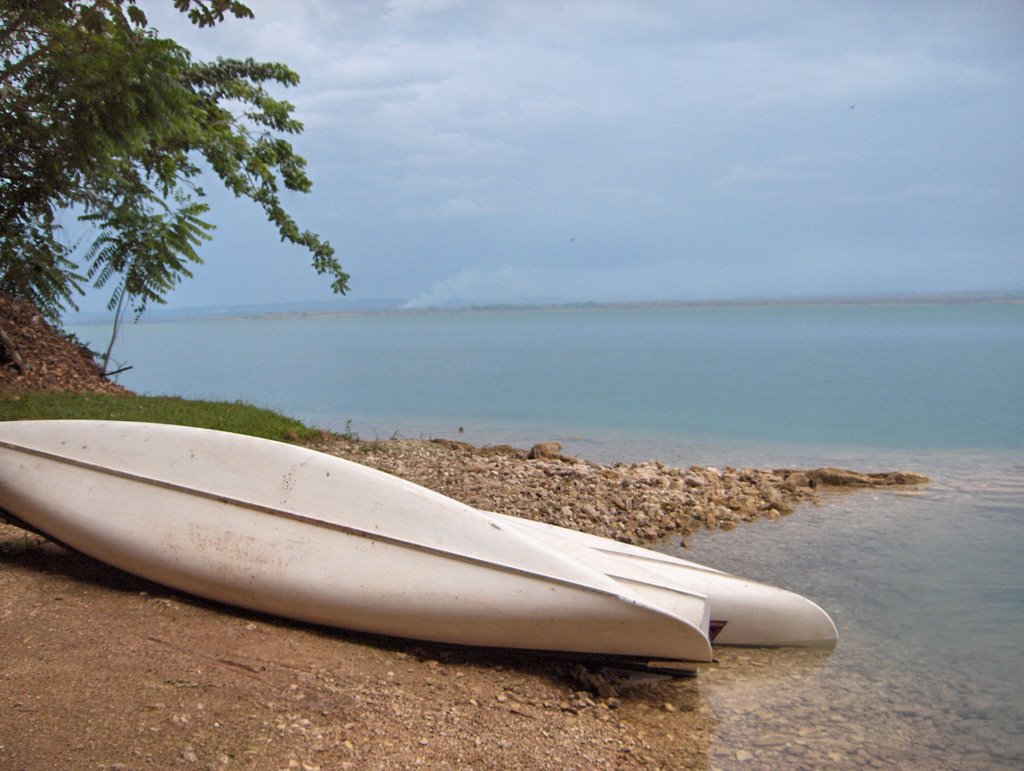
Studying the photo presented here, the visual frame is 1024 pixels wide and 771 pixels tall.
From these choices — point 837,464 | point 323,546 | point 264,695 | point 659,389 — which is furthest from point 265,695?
point 659,389

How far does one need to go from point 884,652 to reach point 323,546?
3612mm

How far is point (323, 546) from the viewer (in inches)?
180

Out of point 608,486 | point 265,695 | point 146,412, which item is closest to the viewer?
point 265,695

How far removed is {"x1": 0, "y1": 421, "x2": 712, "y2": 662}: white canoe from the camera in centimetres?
446

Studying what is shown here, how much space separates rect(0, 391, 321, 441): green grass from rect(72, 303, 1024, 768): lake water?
4.02 m

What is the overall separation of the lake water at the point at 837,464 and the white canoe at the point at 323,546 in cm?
88

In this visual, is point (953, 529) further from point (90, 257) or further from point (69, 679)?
point (90, 257)

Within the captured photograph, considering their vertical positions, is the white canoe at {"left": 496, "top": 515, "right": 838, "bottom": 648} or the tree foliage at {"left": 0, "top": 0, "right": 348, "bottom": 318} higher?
the tree foliage at {"left": 0, "top": 0, "right": 348, "bottom": 318}

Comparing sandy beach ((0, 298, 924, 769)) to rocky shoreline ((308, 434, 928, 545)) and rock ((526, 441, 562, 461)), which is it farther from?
rock ((526, 441, 562, 461))

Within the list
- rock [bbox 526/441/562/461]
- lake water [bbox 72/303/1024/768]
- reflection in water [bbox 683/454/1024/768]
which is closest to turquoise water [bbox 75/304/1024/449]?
lake water [bbox 72/303/1024/768]

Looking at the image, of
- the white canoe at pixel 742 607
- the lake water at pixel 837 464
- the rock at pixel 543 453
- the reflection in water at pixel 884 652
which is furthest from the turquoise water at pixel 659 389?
the white canoe at pixel 742 607

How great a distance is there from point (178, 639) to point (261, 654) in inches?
15.0

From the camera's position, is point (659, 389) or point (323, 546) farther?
point (659, 389)

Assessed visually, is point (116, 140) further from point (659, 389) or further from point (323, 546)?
point (659, 389)
